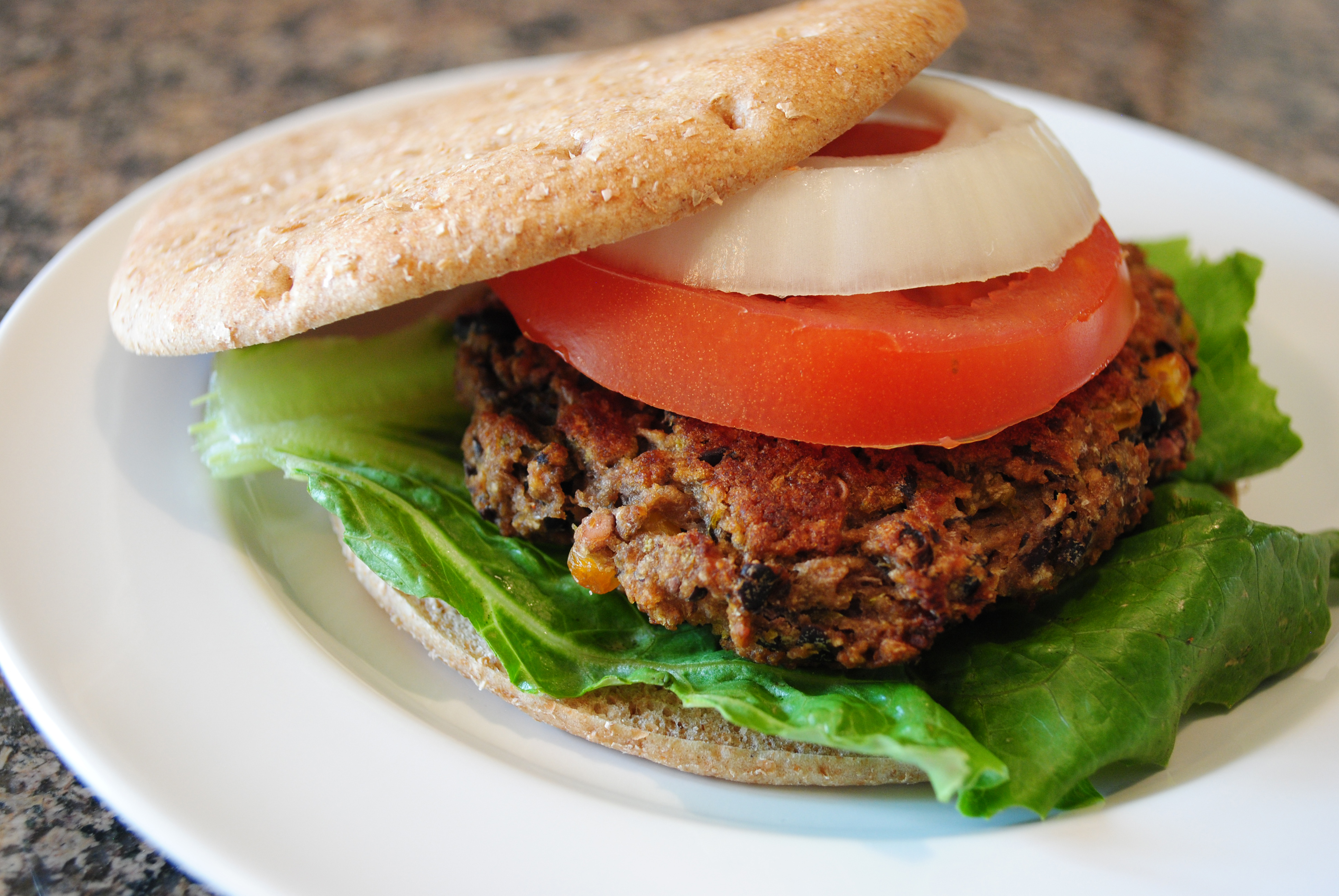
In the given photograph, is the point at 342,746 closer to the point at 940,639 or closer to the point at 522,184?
the point at 522,184

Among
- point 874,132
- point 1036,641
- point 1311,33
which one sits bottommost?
point 1311,33

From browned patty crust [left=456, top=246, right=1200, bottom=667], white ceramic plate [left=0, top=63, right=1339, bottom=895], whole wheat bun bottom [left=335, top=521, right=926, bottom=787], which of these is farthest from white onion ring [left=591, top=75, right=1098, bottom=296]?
white ceramic plate [left=0, top=63, right=1339, bottom=895]

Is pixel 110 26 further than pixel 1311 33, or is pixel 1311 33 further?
pixel 1311 33

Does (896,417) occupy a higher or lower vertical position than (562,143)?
lower

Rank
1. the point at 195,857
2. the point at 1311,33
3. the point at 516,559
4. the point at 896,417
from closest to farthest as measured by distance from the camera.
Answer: the point at 195,857 < the point at 896,417 < the point at 516,559 < the point at 1311,33

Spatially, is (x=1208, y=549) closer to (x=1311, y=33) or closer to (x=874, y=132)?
(x=874, y=132)

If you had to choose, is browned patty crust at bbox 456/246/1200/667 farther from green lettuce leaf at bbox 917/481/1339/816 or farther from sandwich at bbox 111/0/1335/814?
green lettuce leaf at bbox 917/481/1339/816

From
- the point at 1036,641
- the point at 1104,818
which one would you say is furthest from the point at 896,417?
the point at 1104,818

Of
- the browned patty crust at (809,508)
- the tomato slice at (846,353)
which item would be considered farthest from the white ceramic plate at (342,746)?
the tomato slice at (846,353)
